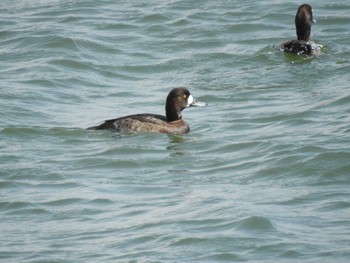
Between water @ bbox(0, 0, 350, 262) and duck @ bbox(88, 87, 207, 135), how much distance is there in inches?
5.8

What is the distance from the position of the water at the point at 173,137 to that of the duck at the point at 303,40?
250 mm

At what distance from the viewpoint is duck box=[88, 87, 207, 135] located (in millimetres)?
15492

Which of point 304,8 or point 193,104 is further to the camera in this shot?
point 304,8

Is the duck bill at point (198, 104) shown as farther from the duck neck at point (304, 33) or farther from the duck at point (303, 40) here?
the duck neck at point (304, 33)

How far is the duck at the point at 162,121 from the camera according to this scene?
15.5 metres

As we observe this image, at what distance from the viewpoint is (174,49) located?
21.0 metres

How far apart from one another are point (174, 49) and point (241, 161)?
23.4 ft

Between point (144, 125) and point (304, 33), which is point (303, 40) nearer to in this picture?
point (304, 33)

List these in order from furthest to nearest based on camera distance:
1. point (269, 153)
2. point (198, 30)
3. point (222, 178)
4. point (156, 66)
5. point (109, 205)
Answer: point (198, 30) < point (156, 66) < point (269, 153) < point (222, 178) < point (109, 205)

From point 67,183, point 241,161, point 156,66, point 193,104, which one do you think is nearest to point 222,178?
point 241,161

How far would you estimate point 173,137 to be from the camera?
50.8 ft

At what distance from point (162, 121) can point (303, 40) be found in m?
4.83

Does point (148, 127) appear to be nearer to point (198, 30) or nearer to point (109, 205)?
point (109, 205)

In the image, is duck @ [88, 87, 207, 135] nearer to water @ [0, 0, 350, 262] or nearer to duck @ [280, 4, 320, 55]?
water @ [0, 0, 350, 262]
